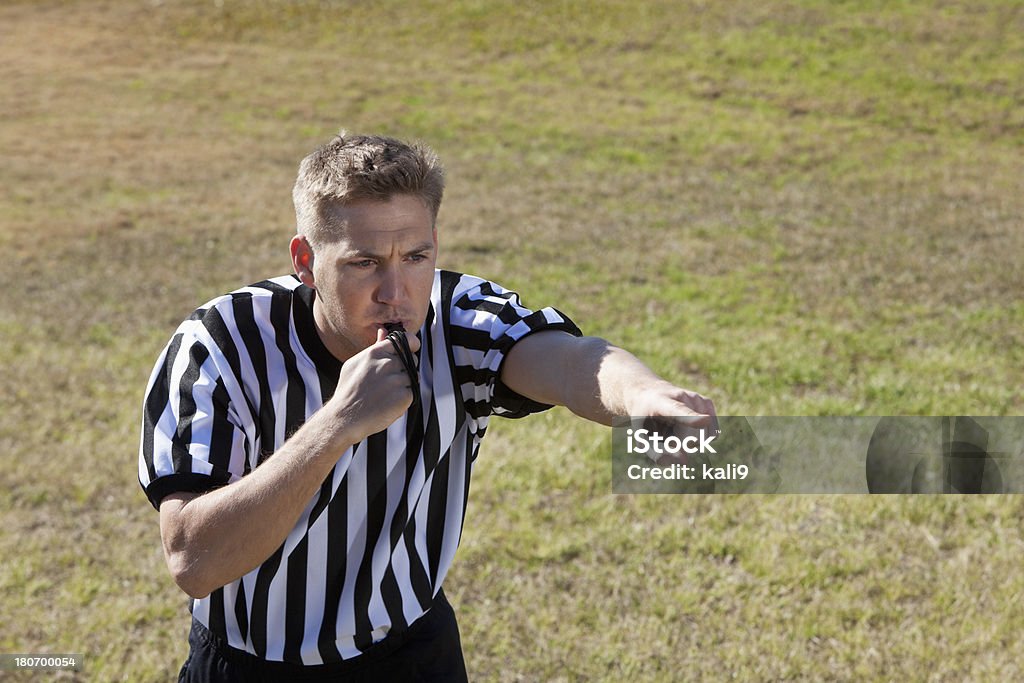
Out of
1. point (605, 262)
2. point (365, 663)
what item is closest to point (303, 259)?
point (365, 663)

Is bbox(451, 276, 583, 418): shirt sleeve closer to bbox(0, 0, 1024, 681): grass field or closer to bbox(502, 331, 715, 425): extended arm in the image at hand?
bbox(502, 331, 715, 425): extended arm

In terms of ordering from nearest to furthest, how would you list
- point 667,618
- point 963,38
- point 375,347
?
point 375,347
point 667,618
point 963,38

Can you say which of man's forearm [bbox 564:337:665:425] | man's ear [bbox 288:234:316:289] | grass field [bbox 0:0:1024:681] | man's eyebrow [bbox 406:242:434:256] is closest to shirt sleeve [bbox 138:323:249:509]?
man's ear [bbox 288:234:316:289]

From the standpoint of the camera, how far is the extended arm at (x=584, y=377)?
2.20m

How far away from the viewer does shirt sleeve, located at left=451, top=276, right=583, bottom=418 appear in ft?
8.53

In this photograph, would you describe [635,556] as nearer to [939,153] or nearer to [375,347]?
[375,347]

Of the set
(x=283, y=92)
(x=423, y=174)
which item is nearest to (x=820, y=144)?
(x=283, y=92)

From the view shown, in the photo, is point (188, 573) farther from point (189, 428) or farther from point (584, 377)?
point (584, 377)

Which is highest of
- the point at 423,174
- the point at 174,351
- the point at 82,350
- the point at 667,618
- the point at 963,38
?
the point at 963,38

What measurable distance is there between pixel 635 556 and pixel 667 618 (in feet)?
1.90

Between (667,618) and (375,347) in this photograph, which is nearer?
(375,347)

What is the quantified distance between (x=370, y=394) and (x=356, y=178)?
55 centimetres

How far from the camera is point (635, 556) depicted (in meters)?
5.49

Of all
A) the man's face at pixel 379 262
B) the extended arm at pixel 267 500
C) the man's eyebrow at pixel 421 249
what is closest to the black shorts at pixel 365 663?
the extended arm at pixel 267 500
